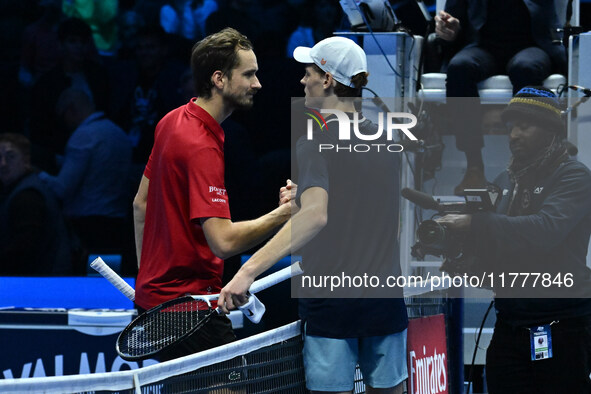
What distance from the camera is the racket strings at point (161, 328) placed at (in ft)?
8.55

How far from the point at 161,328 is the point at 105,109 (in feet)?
15.9

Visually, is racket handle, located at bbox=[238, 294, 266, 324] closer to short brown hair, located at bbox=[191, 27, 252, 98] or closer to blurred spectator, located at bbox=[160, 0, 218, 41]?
short brown hair, located at bbox=[191, 27, 252, 98]

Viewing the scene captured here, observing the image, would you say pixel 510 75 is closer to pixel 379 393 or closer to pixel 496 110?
pixel 496 110

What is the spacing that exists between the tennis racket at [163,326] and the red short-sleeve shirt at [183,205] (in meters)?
0.17

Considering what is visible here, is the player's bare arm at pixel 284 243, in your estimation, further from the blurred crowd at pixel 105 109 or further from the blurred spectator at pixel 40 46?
the blurred spectator at pixel 40 46

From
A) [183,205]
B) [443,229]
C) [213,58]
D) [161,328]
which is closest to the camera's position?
[161,328]

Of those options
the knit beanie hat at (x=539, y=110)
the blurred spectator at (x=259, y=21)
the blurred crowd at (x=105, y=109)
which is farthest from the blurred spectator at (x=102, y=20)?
the knit beanie hat at (x=539, y=110)

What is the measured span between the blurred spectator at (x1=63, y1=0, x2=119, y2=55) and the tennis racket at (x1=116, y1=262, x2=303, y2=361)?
5.64 metres

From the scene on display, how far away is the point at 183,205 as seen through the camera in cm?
295

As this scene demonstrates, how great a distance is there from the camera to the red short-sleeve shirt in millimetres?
2883

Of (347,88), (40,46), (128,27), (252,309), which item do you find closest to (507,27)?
(347,88)

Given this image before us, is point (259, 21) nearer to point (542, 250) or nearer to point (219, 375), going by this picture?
point (542, 250)

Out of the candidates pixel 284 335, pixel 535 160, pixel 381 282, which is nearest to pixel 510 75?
pixel 535 160

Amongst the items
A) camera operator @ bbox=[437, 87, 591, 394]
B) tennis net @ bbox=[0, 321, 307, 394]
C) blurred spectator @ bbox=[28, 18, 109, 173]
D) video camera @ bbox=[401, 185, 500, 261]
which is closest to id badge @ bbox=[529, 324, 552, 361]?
camera operator @ bbox=[437, 87, 591, 394]
